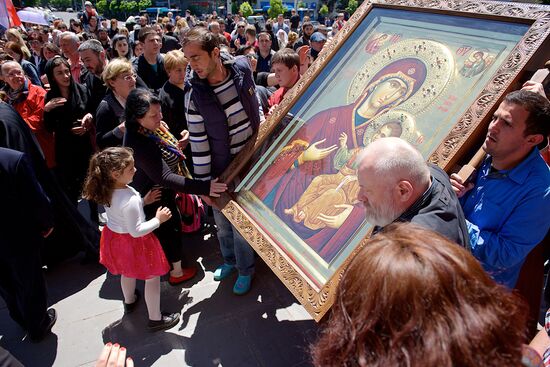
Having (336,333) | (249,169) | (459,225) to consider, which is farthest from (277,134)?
(336,333)

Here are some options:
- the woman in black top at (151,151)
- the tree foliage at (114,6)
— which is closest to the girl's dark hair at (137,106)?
the woman in black top at (151,151)

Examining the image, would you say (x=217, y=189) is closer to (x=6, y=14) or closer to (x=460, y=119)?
(x=460, y=119)

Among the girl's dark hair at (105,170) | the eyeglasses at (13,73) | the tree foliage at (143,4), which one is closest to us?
the girl's dark hair at (105,170)

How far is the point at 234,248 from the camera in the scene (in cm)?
313

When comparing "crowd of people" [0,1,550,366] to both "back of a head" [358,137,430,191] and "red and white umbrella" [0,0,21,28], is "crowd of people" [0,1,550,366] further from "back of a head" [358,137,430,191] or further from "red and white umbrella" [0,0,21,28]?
"red and white umbrella" [0,0,21,28]

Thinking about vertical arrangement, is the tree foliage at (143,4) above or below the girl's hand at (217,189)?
below

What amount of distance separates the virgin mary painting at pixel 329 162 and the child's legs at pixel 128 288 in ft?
4.27

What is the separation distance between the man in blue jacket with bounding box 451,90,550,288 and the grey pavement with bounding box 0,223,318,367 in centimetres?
148

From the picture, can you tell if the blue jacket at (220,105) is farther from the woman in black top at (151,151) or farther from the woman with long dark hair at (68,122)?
the woman with long dark hair at (68,122)

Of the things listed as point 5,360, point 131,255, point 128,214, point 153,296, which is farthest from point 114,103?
point 5,360

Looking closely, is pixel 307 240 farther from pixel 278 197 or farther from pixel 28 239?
pixel 28 239

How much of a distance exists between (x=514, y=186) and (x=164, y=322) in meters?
2.45

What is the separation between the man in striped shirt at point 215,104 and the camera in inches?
96.2

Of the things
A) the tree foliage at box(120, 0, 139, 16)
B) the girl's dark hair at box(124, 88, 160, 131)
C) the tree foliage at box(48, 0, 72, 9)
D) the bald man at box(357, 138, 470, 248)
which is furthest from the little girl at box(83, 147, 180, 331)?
the tree foliage at box(48, 0, 72, 9)
